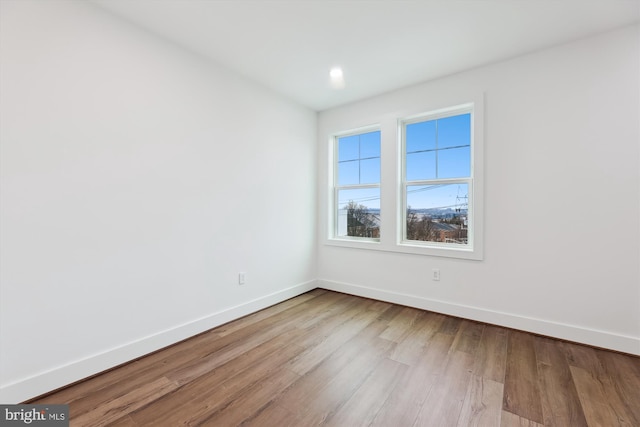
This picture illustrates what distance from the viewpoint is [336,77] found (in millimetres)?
3014

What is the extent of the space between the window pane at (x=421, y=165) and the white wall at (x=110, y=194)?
6.08 ft

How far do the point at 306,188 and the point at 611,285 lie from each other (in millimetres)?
3221

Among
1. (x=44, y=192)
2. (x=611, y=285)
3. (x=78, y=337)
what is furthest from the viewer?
(x=611, y=285)

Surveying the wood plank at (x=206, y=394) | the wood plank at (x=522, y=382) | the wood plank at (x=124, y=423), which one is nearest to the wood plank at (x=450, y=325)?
the wood plank at (x=522, y=382)

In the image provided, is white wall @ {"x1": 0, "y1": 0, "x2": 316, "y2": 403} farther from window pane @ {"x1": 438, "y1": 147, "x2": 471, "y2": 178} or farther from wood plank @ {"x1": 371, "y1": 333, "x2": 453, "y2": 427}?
window pane @ {"x1": 438, "y1": 147, "x2": 471, "y2": 178}

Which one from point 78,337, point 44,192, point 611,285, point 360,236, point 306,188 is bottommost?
point 78,337

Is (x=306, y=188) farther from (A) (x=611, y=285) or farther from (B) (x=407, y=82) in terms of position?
(A) (x=611, y=285)

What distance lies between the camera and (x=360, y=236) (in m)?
3.89

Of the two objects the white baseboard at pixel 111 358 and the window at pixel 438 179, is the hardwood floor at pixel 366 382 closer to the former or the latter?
the white baseboard at pixel 111 358

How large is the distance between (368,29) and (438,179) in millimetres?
1763

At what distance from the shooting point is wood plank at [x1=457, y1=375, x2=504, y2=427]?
1.52 meters

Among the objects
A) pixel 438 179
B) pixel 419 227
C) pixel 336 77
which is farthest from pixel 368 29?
pixel 419 227

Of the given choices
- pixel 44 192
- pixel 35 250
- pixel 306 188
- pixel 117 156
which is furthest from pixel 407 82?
pixel 35 250

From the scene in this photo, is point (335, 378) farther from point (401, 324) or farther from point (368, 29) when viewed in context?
point (368, 29)
